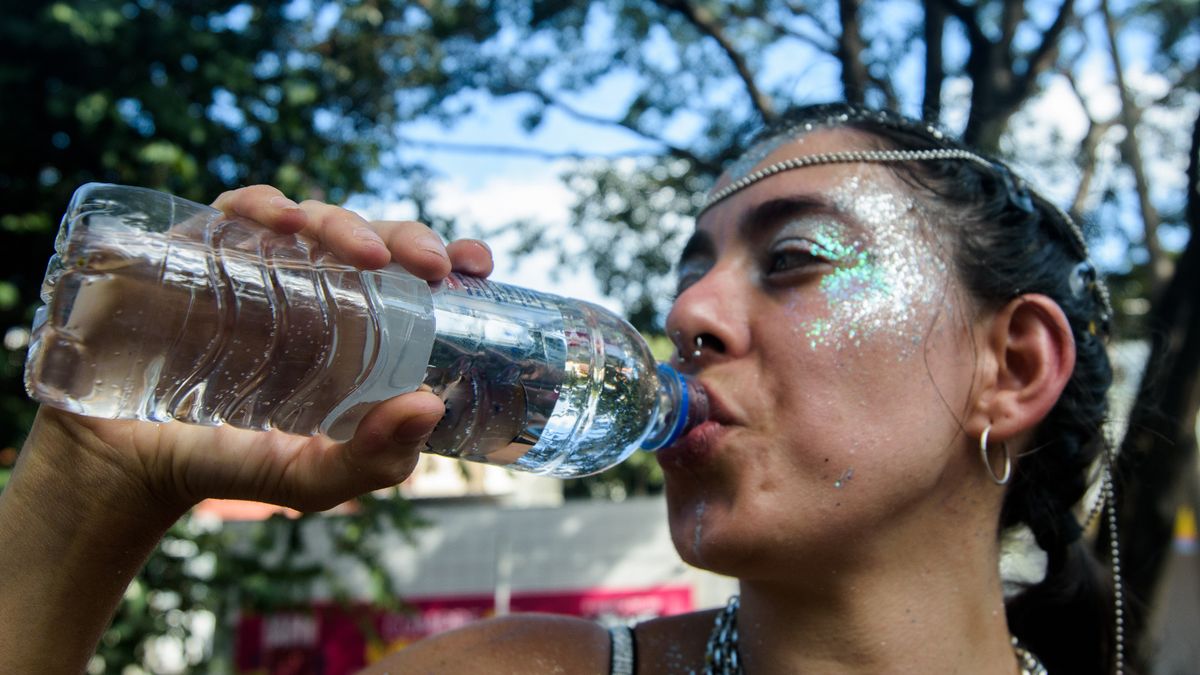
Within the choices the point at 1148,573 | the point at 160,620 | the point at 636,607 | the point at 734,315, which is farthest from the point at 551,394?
the point at 636,607

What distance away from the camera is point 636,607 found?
771cm

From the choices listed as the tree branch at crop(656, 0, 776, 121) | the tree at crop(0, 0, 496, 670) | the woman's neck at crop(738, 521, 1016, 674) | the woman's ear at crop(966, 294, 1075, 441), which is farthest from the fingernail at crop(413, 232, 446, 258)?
the tree branch at crop(656, 0, 776, 121)

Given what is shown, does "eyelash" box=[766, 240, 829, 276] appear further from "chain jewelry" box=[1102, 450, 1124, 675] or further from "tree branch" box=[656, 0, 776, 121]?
"tree branch" box=[656, 0, 776, 121]

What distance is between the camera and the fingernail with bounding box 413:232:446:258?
1288 millimetres

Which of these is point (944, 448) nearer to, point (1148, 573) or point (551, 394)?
point (551, 394)

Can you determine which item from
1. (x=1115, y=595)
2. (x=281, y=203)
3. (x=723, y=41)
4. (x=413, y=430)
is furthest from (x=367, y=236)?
(x=723, y=41)

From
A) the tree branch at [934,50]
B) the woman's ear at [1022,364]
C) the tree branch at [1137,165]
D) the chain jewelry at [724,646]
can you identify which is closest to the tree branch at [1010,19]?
the tree branch at [934,50]

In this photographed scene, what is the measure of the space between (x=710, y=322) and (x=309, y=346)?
2.38 feet

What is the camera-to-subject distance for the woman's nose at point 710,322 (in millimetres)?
1696

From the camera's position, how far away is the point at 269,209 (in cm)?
125

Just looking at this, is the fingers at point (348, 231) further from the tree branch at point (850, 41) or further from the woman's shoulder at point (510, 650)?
the tree branch at point (850, 41)

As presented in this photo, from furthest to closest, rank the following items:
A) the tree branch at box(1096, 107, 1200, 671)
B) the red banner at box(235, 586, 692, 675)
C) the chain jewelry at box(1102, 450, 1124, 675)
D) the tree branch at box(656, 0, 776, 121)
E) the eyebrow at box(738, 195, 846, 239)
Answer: the red banner at box(235, 586, 692, 675), the tree branch at box(656, 0, 776, 121), the tree branch at box(1096, 107, 1200, 671), the chain jewelry at box(1102, 450, 1124, 675), the eyebrow at box(738, 195, 846, 239)

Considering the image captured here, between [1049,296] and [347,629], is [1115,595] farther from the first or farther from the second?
[347,629]

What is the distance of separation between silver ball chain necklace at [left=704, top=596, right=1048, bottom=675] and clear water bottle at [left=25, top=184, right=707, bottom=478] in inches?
16.0
